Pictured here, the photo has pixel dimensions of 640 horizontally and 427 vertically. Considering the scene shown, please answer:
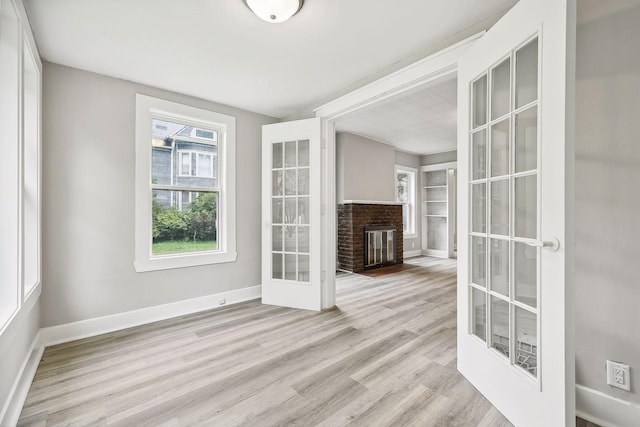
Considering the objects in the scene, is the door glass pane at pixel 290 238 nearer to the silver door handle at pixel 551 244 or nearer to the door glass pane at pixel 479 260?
the door glass pane at pixel 479 260

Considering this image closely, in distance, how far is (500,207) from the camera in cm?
160

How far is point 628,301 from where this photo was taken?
4.72 ft

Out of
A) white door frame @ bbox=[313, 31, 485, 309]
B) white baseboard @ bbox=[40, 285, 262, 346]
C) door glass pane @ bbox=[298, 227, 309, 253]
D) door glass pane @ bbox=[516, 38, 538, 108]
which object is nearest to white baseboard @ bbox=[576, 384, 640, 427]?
door glass pane @ bbox=[516, 38, 538, 108]

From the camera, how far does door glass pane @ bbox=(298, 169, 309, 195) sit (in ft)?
11.0

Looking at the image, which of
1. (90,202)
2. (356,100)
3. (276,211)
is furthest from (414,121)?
(90,202)

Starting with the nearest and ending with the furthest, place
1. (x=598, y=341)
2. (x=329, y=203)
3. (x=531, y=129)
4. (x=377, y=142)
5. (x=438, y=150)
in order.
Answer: (x=531, y=129) < (x=598, y=341) < (x=329, y=203) < (x=377, y=142) < (x=438, y=150)

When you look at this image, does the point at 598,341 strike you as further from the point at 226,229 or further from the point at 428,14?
the point at 226,229

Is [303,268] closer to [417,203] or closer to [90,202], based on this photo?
[90,202]

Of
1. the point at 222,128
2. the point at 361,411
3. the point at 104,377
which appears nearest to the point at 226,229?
the point at 222,128

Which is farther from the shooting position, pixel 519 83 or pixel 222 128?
pixel 222 128

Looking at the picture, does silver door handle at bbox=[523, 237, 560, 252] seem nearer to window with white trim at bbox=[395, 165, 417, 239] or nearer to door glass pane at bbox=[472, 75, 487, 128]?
door glass pane at bbox=[472, 75, 487, 128]

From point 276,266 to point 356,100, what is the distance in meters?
2.12

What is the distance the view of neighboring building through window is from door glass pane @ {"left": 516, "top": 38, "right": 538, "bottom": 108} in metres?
3.07

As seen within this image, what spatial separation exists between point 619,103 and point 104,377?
11.6 ft
